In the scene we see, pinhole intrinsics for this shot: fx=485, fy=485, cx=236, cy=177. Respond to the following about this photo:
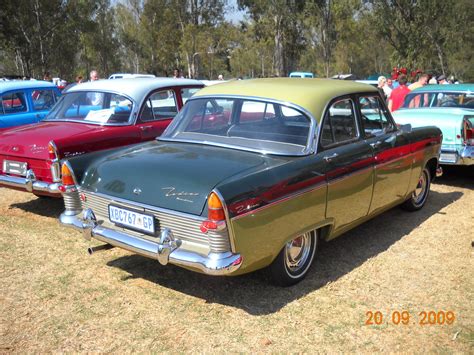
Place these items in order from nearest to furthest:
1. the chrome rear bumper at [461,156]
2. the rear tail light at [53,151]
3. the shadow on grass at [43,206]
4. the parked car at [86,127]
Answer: the rear tail light at [53,151], the parked car at [86,127], the shadow on grass at [43,206], the chrome rear bumper at [461,156]

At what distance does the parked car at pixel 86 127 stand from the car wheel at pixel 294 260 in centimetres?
273

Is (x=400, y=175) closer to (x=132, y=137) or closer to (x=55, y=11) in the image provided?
(x=132, y=137)

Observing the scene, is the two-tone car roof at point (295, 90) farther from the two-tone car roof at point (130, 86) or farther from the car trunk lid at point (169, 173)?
the two-tone car roof at point (130, 86)

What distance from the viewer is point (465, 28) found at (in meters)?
28.3

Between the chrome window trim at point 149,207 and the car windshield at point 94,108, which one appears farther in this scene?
the car windshield at point 94,108

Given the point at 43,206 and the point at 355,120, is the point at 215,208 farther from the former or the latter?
the point at 43,206

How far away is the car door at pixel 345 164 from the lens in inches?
157

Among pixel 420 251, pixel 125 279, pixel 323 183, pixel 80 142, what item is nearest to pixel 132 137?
pixel 80 142


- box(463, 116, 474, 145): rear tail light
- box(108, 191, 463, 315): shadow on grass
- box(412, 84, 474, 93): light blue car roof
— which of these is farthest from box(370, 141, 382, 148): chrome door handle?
box(412, 84, 474, 93): light blue car roof

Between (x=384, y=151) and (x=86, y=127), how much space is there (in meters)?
3.50

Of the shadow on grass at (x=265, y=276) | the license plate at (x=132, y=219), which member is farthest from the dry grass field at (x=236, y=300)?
the license plate at (x=132, y=219)

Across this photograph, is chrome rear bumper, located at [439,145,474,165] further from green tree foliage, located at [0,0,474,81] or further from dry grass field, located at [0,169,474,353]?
green tree foliage, located at [0,0,474,81]

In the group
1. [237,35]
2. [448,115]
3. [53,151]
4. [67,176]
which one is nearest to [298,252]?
[67,176]

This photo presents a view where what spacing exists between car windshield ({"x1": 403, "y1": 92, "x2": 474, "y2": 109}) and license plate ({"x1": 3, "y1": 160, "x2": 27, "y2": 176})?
6282mm
